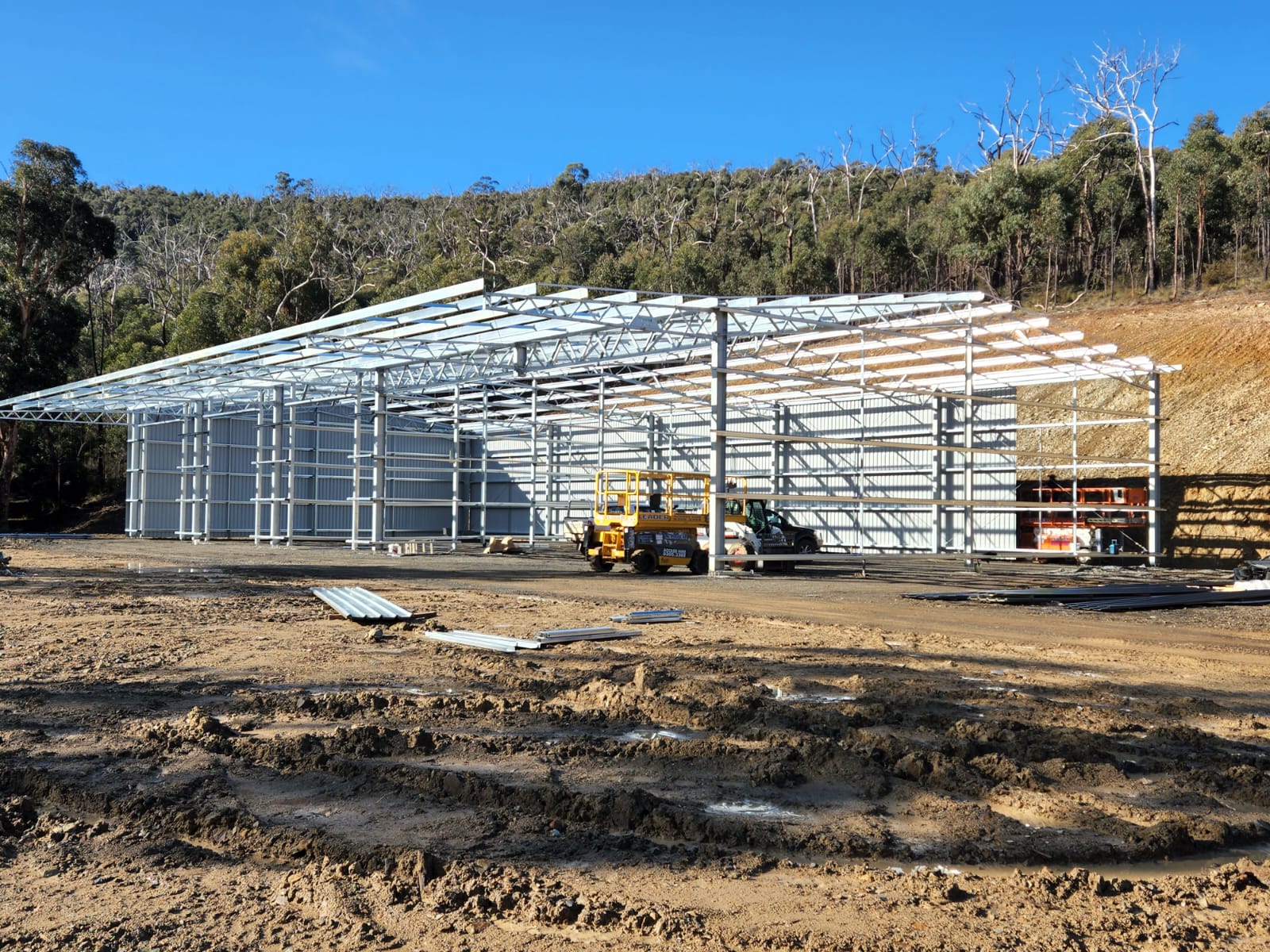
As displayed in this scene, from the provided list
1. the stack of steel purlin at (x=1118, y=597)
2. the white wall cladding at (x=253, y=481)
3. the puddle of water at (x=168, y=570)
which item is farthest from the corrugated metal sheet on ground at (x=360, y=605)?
the white wall cladding at (x=253, y=481)

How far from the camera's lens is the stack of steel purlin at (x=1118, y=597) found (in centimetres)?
1547

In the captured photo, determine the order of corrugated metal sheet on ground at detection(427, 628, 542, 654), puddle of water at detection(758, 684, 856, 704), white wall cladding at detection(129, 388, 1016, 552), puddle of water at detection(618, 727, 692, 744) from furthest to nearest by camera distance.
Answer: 1. white wall cladding at detection(129, 388, 1016, 552)
2. corrugated metal sheet on ground at detection(427, 628, 542, 654)
3. puddle of water at detection(758, 684, 856, 704)
4. puddle of water at detection(618, 727, 692, 744)

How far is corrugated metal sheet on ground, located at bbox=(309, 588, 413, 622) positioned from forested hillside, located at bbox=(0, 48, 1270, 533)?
36.2 metres

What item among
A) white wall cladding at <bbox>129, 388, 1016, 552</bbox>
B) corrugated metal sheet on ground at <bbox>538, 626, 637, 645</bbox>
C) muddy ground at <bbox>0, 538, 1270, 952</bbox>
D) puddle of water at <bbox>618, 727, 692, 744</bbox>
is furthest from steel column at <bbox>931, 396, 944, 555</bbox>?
puddle of water at <bbox>618, 727, 692, 744</bbox>

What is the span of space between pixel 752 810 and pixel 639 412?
96.3 feet

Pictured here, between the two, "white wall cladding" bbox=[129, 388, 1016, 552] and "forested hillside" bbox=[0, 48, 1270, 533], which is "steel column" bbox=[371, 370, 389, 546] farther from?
"forested hillside" bbox=[0, 48, 1270, 533]

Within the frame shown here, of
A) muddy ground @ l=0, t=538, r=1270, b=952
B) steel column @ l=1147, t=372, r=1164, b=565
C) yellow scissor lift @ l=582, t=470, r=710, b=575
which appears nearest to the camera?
muddy ground @ l=0, t=538, r=1270, b=952

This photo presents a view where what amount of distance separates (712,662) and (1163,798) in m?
4.60

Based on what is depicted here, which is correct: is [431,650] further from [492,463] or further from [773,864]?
[492,463]

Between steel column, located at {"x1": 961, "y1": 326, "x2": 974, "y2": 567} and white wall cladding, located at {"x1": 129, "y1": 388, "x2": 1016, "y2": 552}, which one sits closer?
steel column, located at {"x1": 961, "y1": 326, "x2": 974, "y2": 567}

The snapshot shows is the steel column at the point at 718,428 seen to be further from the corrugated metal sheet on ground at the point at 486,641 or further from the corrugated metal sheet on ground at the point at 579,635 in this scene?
the corrugated metal sheet on ground at the point at 486,641

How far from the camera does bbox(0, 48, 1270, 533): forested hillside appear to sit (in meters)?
46.9

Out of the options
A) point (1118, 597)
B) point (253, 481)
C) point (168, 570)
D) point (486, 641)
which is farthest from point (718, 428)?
point (253, 481)

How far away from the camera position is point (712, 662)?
970cm
